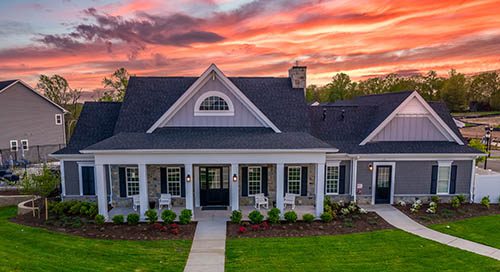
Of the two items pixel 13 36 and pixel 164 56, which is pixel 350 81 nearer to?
pixel 164 56

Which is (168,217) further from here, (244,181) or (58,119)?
(58,119)

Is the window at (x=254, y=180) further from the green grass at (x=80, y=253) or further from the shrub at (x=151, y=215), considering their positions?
the green grass at (x=80, y=253)

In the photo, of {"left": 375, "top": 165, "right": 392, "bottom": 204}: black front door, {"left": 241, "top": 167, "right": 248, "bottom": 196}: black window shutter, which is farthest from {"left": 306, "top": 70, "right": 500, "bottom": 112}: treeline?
{"left": 241, "top": 167, "right": 248, "bottom": 196}: black window shutter

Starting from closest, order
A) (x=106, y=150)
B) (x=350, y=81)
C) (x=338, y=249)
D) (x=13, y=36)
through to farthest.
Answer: (x=338, y=249) → (x=106, y=150) → (x=13, y=36) → (x=350, y=81)

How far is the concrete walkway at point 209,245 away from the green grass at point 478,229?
9089mm

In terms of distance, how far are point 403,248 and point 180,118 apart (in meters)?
11.3

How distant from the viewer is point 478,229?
12750mm

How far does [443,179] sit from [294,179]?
794cm

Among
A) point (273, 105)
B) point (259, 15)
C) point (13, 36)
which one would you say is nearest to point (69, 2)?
point (13, 36)

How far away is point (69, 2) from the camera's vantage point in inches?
620

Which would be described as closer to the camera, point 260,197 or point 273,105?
point 260,197

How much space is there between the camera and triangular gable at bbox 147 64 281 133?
15.1 m

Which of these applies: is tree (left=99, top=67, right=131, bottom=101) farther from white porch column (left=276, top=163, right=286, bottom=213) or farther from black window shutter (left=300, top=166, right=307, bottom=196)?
white porch column (left=276, top=163, right=286, bottom=213)

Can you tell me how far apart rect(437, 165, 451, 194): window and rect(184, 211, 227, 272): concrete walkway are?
1142 centimetres
